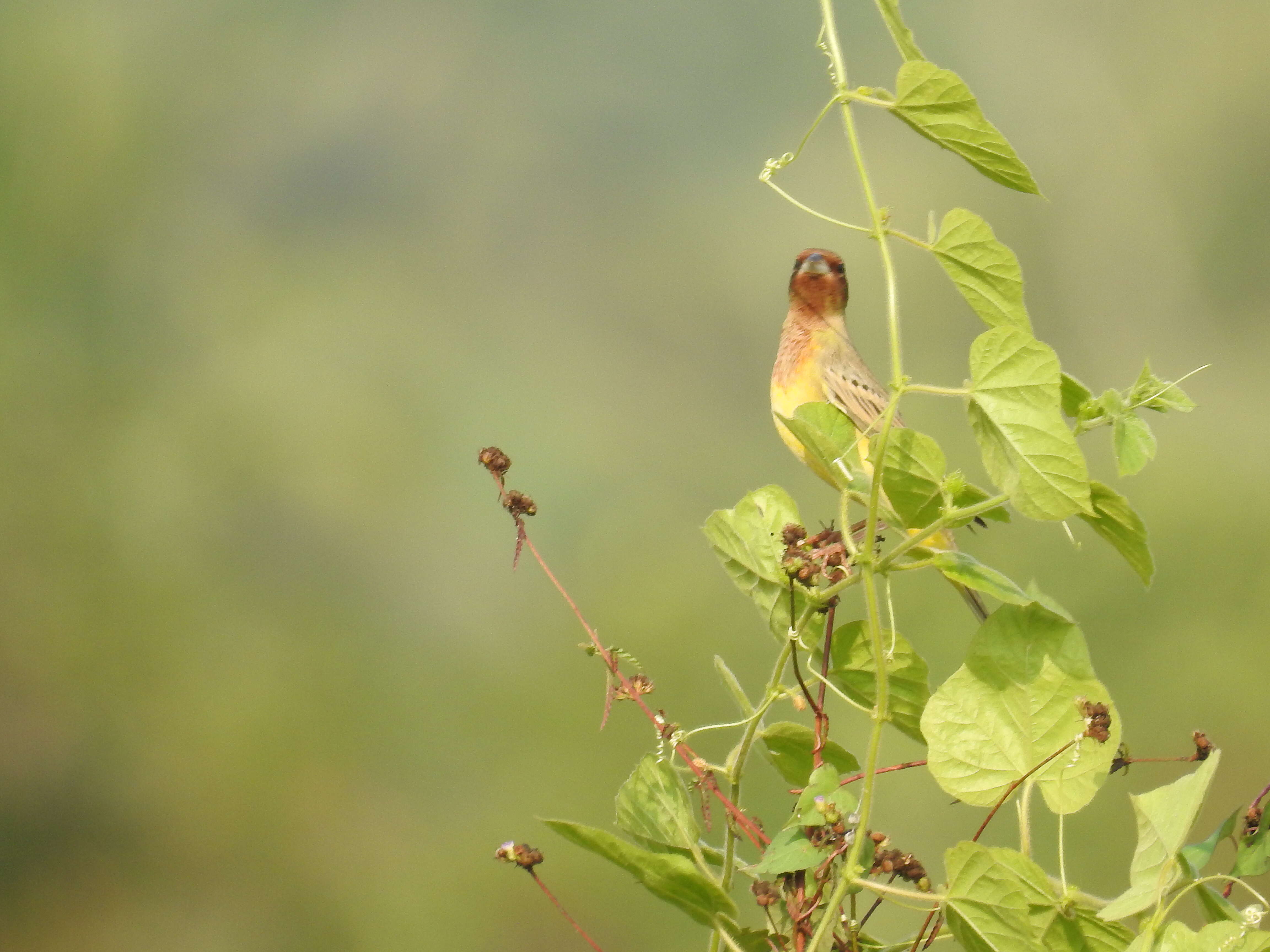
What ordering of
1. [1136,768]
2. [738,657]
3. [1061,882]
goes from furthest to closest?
[738,657] → [1136,768] → [1061,882]

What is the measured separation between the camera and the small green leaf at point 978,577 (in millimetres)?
455

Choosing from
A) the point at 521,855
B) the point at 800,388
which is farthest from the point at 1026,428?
the point at 800,388

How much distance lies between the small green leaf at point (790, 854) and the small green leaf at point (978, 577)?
12 centimetres

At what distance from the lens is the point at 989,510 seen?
A: 0.49 meters

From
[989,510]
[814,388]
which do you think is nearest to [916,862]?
[989,510]

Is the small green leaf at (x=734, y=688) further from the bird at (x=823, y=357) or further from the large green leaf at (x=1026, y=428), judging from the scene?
the bird at (x=823, y=357)

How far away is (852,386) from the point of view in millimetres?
1366

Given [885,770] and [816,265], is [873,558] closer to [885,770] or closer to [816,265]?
[885,770]

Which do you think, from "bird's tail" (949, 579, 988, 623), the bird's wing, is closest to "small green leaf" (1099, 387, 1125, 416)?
"bird's tail" (949, 579, 988, 623)

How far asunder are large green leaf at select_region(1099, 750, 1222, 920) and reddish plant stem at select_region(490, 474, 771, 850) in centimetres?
15

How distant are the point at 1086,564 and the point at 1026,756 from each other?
2390mm

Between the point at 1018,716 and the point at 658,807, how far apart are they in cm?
17

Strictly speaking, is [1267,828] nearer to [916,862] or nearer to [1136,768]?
[916,862]

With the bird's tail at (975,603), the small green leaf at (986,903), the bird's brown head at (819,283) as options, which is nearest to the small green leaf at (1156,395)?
the small green leaf at (986,903)
